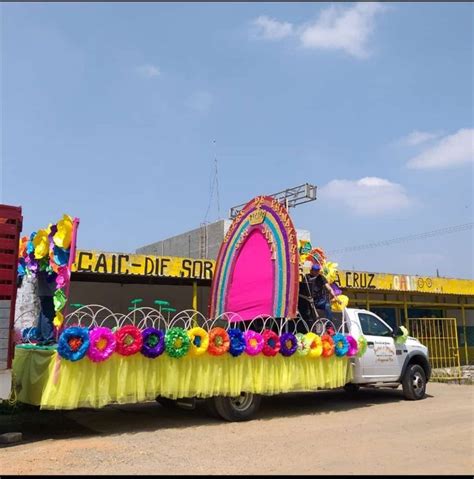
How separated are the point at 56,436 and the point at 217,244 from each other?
16742 mm

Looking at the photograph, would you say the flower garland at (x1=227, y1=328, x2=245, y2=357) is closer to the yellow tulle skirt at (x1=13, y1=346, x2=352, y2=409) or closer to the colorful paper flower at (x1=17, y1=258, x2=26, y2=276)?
the yellow tulle skirt at (x1=13, y1=346, x2=352, y2=409)

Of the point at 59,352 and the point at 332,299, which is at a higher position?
the point at 332,299

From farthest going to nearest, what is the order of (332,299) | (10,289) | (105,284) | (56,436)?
(105,284) → (332,299) → (56,436) → (10,289)

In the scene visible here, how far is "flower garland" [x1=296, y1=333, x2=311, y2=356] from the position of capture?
31.3 feet

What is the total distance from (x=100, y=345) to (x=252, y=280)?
4.19 metres

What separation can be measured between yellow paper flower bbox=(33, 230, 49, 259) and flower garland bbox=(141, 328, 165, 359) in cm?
217

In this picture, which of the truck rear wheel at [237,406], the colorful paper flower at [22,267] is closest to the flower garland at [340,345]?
the truck rear wheel at [237,406]

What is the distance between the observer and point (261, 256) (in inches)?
425

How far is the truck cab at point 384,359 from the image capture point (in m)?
10.8

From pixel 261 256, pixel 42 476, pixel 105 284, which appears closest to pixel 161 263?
pixel 105 284

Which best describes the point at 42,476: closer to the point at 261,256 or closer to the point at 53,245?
the point at 53,245

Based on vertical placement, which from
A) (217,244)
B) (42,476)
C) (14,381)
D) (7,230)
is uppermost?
(217,244)

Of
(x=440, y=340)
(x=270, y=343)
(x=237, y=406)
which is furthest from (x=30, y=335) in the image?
(x=440, y=340)

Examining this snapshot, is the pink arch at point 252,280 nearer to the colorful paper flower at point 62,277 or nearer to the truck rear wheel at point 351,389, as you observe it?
the truck rear wheel at point 351,389
